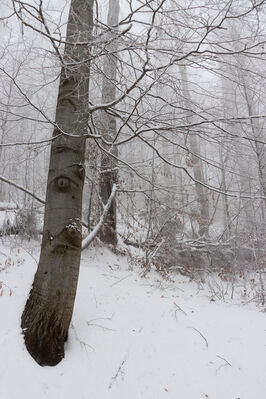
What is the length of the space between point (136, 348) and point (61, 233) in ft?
4.17

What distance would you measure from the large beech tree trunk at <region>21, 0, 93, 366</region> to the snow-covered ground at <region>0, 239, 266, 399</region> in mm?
142

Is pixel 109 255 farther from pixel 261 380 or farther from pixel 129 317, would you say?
pixel 261 380

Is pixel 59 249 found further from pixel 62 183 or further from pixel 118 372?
pixel 118 372

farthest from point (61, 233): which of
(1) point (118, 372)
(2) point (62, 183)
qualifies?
(1) point (118, 372)

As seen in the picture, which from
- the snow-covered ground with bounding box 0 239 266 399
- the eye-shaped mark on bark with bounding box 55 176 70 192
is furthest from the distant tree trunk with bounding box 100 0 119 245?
the snow-covered ground with bounding box 0 239 266 399

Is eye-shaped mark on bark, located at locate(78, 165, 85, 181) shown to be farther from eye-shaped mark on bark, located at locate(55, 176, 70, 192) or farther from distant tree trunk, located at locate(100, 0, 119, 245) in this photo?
distant tree trunk, located at locate(100, 0, 119, 245)

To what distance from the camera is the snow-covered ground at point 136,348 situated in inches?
68.5

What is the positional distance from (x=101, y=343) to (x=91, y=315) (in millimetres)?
374

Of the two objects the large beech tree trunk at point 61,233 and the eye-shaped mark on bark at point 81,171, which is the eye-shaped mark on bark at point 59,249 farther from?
the eye-shaped mark on bark at point 81,171

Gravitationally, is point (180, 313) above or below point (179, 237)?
below

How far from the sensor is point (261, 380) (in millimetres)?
1957

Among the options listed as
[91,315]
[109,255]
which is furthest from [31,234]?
[91,315]

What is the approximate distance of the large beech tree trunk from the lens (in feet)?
6.18

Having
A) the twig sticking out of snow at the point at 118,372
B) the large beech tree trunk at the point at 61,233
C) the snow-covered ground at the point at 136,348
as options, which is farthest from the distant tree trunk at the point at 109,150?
the twig sticking out of snow at the point at 118,372
